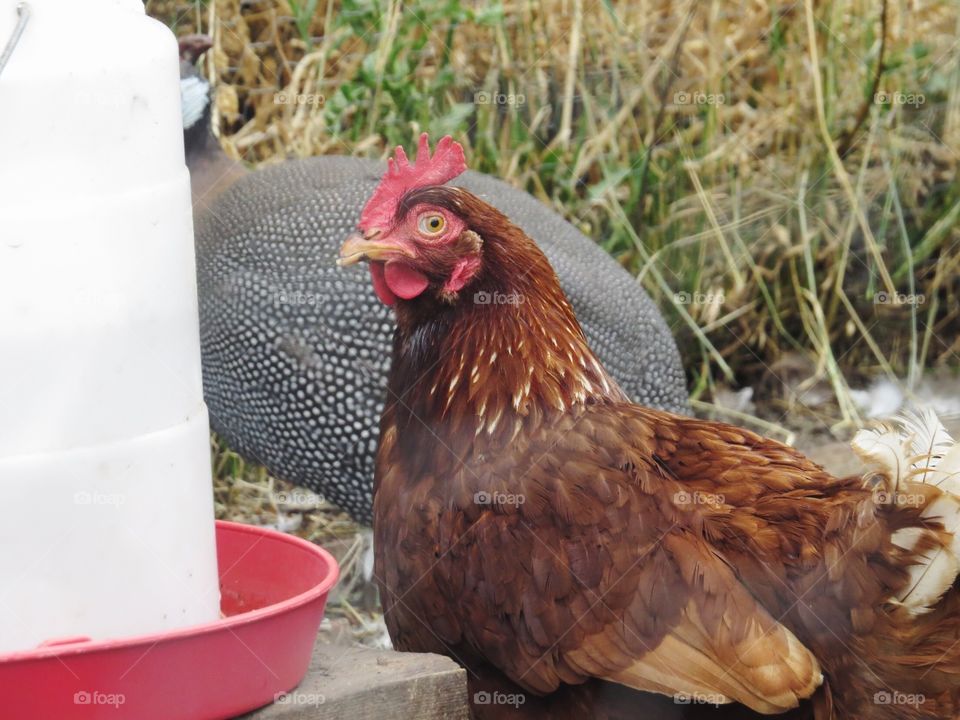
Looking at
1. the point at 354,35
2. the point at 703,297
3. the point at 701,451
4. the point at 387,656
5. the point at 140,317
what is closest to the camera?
the point at 140,317

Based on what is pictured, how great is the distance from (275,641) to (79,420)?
35 cm

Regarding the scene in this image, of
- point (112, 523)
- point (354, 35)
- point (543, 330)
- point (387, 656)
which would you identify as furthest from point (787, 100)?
point (112, 523)

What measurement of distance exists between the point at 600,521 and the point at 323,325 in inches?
51.6

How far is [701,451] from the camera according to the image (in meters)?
2.13

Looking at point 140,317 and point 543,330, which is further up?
point 140,317

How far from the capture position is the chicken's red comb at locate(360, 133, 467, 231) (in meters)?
2.25

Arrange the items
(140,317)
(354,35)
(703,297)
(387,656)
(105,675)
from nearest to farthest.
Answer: (105,675), (140,317), (387,656), (354,35), (703,297)

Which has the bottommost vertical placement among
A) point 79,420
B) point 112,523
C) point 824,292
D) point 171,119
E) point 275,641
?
point 824,292

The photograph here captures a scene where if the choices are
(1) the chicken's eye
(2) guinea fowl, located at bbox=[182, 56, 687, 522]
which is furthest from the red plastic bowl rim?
(2) guinea fowl, located at bbox=[182, 56, 687, 522]

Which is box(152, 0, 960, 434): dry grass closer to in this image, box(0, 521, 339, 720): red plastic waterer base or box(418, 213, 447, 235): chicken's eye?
box(418, 213, 447, 235): chicken's eye

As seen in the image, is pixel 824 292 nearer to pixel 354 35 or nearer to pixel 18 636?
pixel 354 35

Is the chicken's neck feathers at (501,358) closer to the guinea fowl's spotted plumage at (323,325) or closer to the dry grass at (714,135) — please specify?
the guinea fowl's spotted plumage at (323,325)

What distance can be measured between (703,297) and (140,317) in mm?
3175

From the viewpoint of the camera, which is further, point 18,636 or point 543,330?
point 543,330
